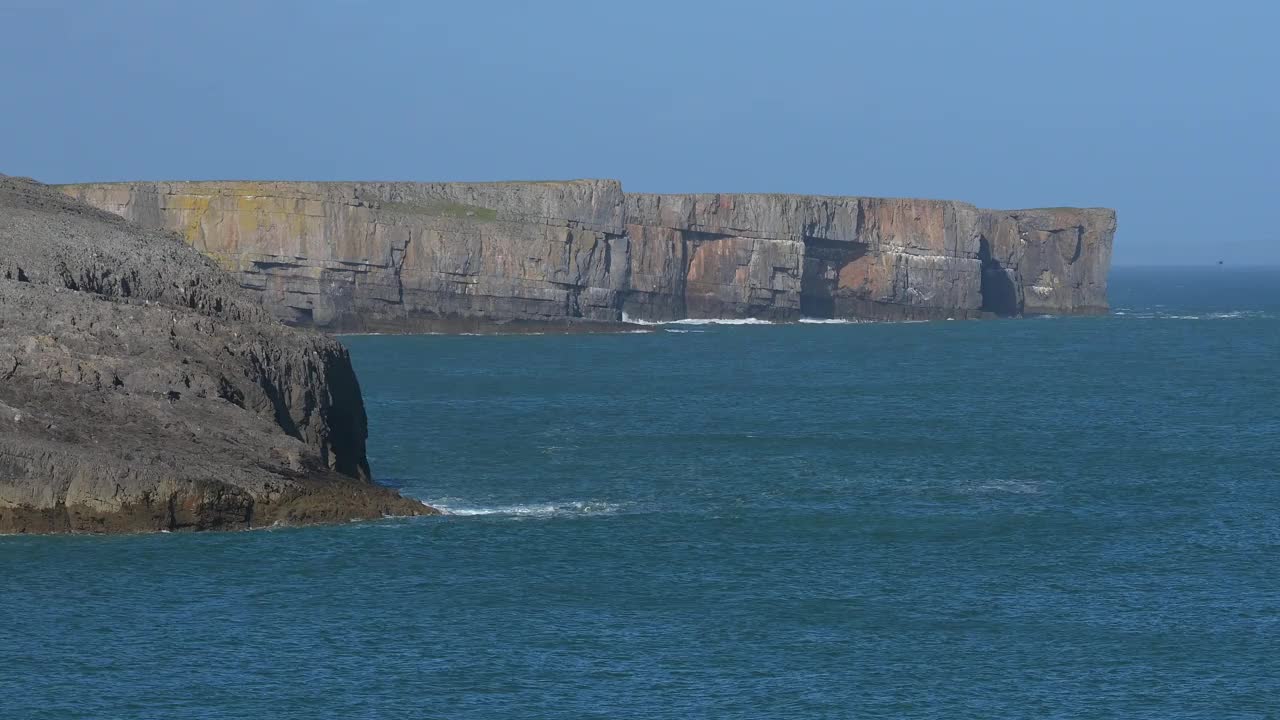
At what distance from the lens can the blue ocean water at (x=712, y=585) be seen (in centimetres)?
3284

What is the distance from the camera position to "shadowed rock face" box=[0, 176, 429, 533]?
43562 millimetres

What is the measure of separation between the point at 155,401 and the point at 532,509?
9.76 m

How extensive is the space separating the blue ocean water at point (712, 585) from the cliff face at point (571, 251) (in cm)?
5411

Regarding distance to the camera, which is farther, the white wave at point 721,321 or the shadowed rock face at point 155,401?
the white wave at point 721,321

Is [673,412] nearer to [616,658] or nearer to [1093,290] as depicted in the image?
[616,658]

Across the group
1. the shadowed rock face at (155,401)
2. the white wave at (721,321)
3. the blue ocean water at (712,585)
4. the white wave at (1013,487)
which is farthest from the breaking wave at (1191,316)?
the shadowed rock face at (155,401)

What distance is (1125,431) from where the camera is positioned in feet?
231

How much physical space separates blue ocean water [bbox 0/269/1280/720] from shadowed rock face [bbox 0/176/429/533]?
0.95 m

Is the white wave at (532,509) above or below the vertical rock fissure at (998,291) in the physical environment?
below

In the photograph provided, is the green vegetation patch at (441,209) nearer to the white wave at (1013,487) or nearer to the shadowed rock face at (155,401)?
the shadowed rock face at (155,401)

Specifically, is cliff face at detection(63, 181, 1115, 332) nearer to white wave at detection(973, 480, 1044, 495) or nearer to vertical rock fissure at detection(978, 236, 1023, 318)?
vertical rock fissure at detection(978, 236, 1023, 318)

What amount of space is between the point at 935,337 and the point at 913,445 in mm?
59802

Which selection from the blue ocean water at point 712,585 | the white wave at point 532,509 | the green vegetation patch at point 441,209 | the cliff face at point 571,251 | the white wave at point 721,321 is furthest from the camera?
the white wave at point 721,321

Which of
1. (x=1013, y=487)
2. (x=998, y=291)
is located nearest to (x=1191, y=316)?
(x=998, y=291)
